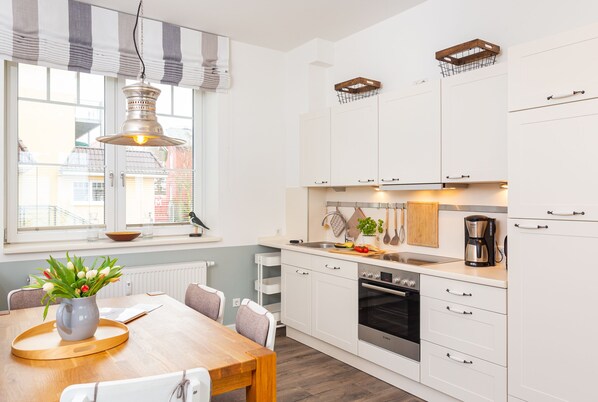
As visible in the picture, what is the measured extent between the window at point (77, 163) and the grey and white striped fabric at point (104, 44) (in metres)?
0.27

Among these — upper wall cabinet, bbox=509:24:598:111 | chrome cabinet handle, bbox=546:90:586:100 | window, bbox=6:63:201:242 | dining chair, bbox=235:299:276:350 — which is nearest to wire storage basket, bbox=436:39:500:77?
upper wall cabinet, bbox=509:24:598:111

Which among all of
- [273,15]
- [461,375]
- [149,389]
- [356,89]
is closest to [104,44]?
[273,15]

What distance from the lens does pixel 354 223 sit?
417cm

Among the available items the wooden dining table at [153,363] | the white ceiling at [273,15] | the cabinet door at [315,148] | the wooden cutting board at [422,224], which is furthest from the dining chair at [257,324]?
the white ceiling at [273,15]

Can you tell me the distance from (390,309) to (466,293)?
0.65 meters

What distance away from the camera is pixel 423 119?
123 inches

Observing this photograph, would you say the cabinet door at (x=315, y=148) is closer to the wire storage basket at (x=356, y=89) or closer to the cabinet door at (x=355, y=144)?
the cabinet door at (x=355, y=144)

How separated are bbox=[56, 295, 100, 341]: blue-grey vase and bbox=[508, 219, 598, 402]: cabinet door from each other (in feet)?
6.85

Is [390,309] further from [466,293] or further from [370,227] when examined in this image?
[370,227]

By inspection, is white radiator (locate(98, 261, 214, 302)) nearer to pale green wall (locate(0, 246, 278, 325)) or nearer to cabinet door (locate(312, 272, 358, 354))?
pale green wall (locate(0, 246, 278, 325))

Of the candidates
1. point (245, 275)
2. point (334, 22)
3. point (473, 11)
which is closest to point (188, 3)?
point (334, 22)

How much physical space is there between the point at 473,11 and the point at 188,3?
217 centimetres

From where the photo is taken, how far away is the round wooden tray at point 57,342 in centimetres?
164

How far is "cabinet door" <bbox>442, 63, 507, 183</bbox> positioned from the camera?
264cm
